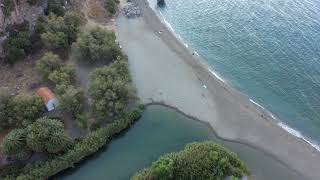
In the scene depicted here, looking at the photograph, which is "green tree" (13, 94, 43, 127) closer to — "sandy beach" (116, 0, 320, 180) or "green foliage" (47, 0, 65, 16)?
"sandy beach" (116, 0, 320, 180)

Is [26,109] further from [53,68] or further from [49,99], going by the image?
[53,68]

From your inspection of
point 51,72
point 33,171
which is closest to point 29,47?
point 51,72

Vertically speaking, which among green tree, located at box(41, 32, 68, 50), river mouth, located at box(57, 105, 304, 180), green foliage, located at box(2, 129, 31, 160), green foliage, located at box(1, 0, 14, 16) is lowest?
river mouth, located at box(57, 105, 304, 180)

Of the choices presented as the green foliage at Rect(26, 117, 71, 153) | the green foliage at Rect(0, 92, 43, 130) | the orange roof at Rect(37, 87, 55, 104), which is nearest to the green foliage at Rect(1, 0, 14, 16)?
the orange roof at Rect(37, 87, 55, 104)

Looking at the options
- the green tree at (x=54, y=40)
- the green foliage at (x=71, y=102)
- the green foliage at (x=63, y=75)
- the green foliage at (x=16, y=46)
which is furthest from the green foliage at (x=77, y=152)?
the green foliage at (x=16, y=46)

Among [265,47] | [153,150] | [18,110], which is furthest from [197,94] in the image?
[18,110]

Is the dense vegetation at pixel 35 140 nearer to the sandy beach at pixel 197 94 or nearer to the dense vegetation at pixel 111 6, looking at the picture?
the sandy beach at pixel 197 94
